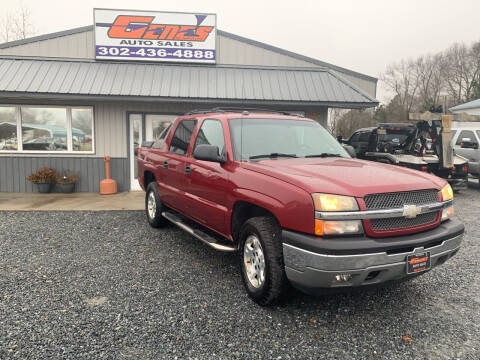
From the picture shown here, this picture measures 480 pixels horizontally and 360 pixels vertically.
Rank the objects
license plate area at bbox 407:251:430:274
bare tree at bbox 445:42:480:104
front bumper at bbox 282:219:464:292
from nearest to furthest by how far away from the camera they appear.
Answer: front bumper at bbox 282:219:464:292 → license plate area at bbox 407:251:430:274 → bare tree at bbox 445:42:480:104

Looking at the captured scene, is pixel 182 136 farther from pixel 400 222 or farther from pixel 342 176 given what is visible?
pixel 400 222

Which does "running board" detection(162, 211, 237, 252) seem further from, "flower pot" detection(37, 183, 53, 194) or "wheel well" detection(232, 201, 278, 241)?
"flower pot" detection(37, 183, 53, 194)

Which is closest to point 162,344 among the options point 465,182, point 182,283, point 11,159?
point 182,283

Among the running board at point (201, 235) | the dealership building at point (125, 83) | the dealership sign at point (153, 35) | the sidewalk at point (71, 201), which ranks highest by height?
the dealership sign at point (153, 35)

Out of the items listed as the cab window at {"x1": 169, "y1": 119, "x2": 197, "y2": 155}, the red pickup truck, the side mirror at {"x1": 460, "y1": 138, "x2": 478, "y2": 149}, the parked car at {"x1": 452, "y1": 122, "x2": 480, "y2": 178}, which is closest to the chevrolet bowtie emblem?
the red pickup truck

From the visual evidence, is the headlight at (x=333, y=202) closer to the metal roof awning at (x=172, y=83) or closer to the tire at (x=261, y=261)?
the tire at (x=261, y=261)

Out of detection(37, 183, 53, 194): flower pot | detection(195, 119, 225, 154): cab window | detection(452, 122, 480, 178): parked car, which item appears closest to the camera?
detection(195, 119, 225, 154): cab window

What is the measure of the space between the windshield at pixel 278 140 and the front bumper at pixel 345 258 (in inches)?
50.0

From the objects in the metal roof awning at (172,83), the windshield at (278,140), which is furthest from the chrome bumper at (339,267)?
the metal roof awning at (172,83)

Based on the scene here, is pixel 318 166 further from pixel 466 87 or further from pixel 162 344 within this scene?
pixel 466 87

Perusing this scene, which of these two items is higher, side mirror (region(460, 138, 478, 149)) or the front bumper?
side mirror (region(460, 138, 478, 149))

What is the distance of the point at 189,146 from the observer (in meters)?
4.87

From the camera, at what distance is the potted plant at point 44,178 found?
9898mm

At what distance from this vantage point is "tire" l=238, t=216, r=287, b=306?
10.2ft
